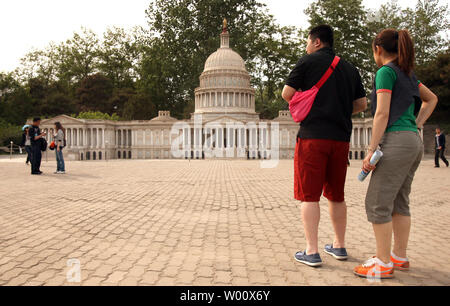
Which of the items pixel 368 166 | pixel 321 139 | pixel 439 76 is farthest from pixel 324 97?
pixel 439 76

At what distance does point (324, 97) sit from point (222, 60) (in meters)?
56.4

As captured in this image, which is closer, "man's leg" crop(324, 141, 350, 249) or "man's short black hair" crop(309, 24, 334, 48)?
"man's leg" crop(324, 141, 350, 249)

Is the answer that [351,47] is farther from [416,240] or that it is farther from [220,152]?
[416,240]

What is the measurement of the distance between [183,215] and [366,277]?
4230mm

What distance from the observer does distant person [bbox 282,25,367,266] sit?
4449 mm

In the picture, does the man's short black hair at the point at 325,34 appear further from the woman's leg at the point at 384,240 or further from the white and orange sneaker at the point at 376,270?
the white and orange sneaker at the point at 376,270

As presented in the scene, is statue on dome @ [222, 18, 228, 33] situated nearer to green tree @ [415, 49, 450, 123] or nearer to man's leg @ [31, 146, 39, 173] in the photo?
green tree @ [415, 49, 450, 123]

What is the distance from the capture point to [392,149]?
13.3 feet

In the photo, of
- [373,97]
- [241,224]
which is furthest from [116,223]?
[373,97]

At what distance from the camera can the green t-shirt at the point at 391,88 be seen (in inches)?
161

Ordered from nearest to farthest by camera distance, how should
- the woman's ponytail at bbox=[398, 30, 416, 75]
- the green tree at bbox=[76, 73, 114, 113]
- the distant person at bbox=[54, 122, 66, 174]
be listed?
1. the woman's ponytail at bbox=[398, 30, 416, 75]
2. the distant person at bbox=[54, 122, 66, 174]
3. the green tree at bbox=[76, 73, 114, 113]

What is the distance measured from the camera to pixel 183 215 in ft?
24.4

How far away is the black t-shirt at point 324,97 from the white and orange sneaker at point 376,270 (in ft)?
5.00

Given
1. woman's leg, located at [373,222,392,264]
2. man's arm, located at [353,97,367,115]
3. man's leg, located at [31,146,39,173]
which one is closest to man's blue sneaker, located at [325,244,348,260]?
woman's leg, located at [373,222,392,264]
